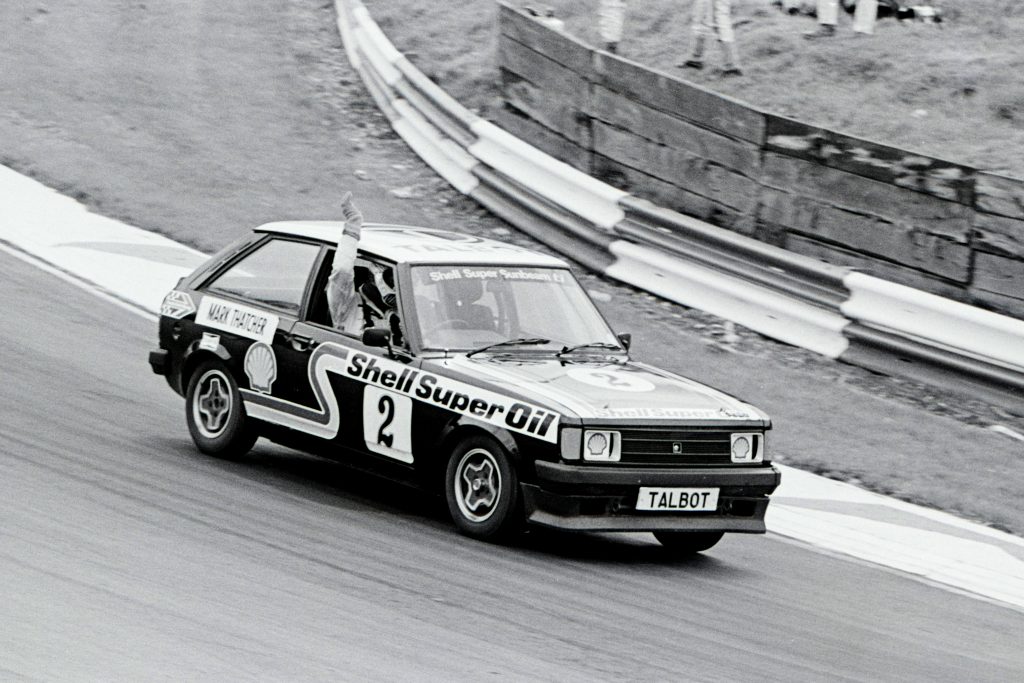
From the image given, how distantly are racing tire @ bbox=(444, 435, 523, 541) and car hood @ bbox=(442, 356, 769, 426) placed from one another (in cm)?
33

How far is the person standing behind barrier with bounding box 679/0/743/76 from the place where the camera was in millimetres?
15562

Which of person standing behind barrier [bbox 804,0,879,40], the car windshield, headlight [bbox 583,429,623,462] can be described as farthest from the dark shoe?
headlight [bbox 583,429,623,462]

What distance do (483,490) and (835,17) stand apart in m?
9.71

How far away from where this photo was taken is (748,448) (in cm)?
805

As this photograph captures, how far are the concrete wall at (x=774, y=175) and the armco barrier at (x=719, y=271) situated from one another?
0.32m

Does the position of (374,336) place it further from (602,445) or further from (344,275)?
(602,445)

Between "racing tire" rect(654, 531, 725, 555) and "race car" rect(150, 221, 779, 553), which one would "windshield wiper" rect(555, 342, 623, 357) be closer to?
"race car" rect(150, 221, 779, 553)

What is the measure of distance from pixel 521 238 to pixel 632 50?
9.70 ft

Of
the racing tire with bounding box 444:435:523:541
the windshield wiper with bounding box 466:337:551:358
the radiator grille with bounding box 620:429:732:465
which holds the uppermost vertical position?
the windshield wiper with bounding box 466:337:551:358

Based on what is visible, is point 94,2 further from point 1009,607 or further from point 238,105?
point 1009,607

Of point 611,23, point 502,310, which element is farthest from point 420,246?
point 611,23

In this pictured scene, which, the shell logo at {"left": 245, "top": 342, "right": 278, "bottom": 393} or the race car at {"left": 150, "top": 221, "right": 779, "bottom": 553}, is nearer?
the race car at {"left": 150, "top": 221, "right": 779, "bottom": 553}

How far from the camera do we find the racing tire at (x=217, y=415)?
9023 mm

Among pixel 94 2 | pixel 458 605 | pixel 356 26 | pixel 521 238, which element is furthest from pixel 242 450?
pixel 94 2
